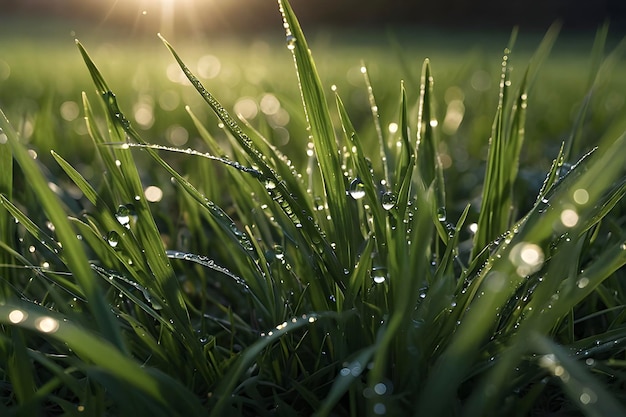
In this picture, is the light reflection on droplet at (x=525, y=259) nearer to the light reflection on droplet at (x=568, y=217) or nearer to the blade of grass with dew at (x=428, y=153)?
the light reflection on droplet at (x=568, y=217)

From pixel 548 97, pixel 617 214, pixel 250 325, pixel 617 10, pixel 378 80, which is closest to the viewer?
pixel 250 325

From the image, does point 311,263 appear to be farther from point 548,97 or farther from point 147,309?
point 548,97

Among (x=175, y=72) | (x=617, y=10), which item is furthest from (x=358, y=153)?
(x=617, y=10)

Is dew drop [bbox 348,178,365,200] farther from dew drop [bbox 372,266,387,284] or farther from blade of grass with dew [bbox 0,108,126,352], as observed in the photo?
blade of grass with dew [bbox 0,108,126,352]

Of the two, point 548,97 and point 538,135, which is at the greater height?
point 548,97

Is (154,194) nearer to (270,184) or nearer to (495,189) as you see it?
(270,184)

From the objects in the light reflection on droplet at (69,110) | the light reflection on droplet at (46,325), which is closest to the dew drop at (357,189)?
the light reflection on droplet at (46,325)

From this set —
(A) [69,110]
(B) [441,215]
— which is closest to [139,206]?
(B) [441,215]
